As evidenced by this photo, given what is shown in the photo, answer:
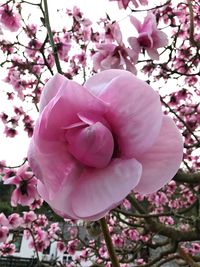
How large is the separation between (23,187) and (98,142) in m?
1.17

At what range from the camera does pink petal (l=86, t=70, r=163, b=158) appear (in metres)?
0.31

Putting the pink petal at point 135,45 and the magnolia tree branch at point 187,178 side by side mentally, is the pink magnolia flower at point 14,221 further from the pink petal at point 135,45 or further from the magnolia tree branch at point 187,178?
the pink petal at point 135,45

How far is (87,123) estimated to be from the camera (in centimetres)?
31

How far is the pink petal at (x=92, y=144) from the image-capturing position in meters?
0.31

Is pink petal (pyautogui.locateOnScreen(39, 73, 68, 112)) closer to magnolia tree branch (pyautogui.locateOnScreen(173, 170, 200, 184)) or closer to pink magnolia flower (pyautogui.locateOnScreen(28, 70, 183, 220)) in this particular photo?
pink magnolia flower (pyautogui.locateOnScreen(28, 70, 183, 220))

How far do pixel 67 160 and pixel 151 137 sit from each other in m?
0.09

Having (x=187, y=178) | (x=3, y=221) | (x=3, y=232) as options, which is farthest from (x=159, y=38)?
(x=3, y=232)

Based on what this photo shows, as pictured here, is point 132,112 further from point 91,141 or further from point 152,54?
point 152,54

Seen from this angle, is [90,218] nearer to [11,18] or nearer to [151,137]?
[151,137]

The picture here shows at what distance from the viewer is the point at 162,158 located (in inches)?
12.7

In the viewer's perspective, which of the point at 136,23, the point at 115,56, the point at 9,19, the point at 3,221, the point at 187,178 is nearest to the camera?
the point at 115,56

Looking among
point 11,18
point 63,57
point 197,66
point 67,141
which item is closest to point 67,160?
point 67,141

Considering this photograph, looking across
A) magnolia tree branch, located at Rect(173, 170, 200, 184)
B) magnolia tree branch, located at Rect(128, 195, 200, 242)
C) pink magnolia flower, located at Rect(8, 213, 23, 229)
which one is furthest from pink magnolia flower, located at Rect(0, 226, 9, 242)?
magnolia tree branch, located at Rect(173, 170, 200, 184)

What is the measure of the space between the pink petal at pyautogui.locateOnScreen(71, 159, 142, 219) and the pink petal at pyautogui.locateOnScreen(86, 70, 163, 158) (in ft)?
0.06
